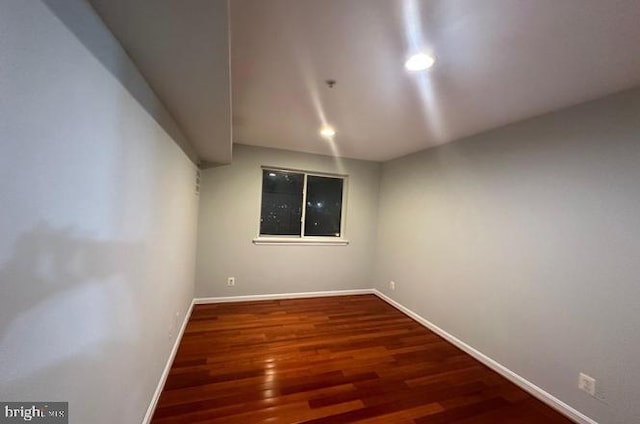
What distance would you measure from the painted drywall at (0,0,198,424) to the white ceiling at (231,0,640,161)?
0.69 metres

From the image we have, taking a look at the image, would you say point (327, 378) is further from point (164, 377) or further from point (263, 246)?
point (263, 246)

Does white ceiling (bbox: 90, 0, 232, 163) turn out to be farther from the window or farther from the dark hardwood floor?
the window

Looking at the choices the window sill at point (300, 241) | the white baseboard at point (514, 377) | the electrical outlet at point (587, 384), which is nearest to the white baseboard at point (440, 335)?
the white baseboard at point (514, 377)

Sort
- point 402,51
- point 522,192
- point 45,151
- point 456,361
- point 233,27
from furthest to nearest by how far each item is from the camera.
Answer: point 456,361
point 522,192
point 402,51
point 233,27
point 45,151

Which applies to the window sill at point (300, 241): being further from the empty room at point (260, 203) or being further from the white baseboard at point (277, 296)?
the white baseboard at point (277, 296)

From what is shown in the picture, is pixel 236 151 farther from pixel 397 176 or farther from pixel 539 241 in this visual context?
pixel 539 241

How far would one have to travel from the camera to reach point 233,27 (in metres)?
1.30

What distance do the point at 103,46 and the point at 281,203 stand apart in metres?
3.20

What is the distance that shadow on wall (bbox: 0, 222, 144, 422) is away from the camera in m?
0.60

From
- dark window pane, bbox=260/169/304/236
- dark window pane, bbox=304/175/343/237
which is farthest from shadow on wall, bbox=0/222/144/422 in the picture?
dark window pane, bbox=304/175/343/237

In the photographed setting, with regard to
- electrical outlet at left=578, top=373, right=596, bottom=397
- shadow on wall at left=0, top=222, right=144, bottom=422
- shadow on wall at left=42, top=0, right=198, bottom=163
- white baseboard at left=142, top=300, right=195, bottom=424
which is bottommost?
white baseboard at left=142, top=300, right=195, bottom=424

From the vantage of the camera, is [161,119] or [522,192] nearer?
[161,119]

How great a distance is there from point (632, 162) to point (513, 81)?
3.05ft

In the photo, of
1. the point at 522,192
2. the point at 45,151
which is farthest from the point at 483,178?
the point at 45,151
